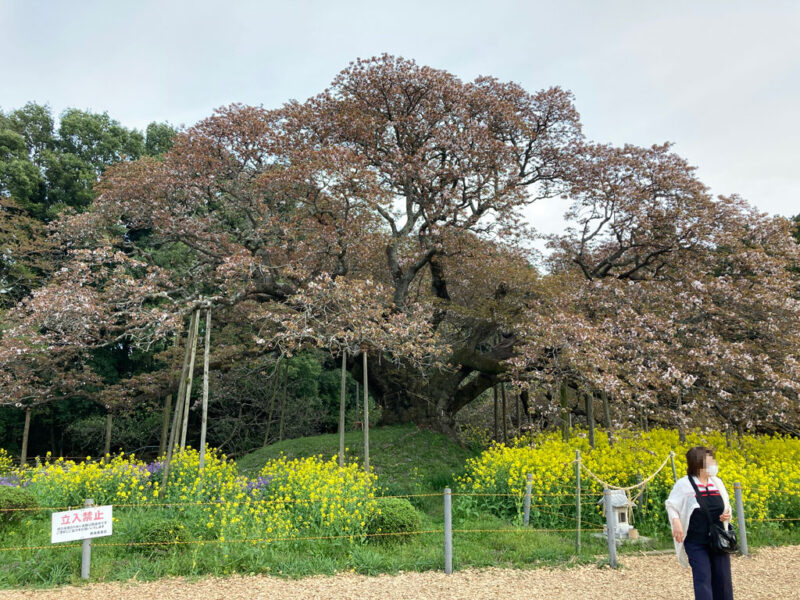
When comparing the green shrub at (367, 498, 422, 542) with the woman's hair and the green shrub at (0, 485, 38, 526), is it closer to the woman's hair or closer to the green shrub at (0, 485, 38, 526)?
the woman's hair

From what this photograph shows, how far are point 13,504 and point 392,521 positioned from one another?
4.10 m

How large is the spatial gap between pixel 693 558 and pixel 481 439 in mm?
10971

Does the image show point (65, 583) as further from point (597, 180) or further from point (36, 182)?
point (36, 182)

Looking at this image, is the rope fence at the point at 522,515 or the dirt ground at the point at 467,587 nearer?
the dirt ground at the point at 467,587

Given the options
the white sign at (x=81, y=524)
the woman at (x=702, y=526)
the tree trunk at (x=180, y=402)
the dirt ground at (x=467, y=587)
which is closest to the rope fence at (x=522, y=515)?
the white sign at (x=81, y=524)

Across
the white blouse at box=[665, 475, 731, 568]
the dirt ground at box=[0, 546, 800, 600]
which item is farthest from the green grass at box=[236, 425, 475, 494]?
the white blouse at box=[665, 475, 731, 568]

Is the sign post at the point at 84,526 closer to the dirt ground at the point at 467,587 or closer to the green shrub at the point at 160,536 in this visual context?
the dirt ground at the point at 467,587

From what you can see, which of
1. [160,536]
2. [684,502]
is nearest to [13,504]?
[160,536]

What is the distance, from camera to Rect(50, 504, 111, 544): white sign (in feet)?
15.1

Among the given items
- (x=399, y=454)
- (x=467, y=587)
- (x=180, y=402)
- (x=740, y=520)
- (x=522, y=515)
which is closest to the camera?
(x=467, y=587)

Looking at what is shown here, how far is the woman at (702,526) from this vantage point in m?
3.50

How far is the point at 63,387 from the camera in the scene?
1214cm

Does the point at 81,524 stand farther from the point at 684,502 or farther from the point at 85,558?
the point at 684,502

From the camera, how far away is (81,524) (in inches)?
186
